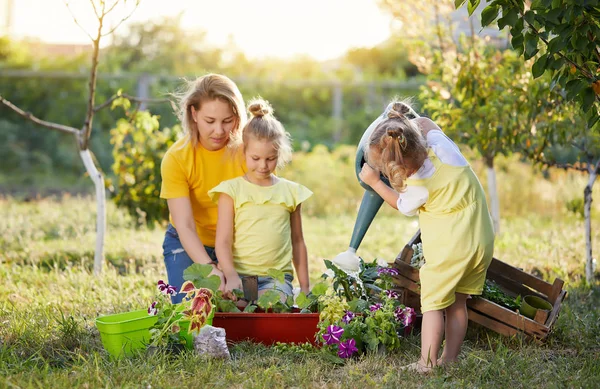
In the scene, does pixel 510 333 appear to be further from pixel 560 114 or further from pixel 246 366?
pixel 560 114

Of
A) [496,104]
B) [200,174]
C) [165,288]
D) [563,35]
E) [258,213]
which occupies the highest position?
[563,35]

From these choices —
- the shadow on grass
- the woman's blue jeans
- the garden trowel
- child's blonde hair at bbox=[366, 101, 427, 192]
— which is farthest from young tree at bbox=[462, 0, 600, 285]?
the shadow on grass

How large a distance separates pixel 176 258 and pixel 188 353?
3.32ft

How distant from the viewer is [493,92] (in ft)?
14.7

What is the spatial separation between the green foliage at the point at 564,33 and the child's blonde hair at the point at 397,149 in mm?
507

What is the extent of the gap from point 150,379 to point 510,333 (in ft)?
5.16

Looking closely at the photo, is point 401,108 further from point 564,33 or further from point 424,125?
point 564,33

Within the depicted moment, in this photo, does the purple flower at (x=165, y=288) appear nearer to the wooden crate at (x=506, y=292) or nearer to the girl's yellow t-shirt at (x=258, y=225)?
the girl's yellow t-shirt at (x=258, y=225)

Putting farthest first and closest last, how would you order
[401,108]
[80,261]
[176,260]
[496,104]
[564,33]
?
[80,261] < [496,104] < [176,260] < [401,108] < [564,33]

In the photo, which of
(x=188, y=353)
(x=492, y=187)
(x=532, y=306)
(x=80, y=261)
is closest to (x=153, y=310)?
(x=188, y=353)

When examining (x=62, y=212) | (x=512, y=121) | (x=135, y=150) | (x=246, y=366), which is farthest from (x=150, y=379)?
(x=62, y=212)

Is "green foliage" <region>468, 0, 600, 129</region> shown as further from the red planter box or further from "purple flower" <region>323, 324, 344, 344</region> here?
the red planter box

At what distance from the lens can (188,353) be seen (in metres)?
2.79

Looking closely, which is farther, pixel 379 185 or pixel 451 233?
pixel 379 185
